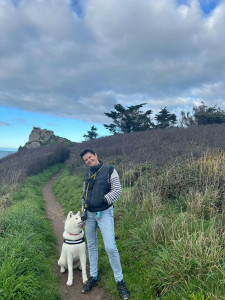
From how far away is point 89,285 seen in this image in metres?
3.67

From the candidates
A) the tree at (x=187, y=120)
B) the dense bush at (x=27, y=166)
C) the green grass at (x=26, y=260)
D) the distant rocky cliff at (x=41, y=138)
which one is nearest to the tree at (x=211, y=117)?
the tree at (x=187, y=120)

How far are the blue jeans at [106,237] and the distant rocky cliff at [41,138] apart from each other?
3063cm

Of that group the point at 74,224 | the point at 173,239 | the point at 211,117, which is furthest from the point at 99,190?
the point at 211,117

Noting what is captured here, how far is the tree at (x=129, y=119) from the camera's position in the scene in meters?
29.7

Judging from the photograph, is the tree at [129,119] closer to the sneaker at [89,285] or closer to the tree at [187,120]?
the tree at [187,120]

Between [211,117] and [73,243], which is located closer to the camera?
[73,243]

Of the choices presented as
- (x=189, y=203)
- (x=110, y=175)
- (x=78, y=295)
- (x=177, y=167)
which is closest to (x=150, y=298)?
(x=78, y=295)

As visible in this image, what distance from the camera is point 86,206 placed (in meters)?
3.53

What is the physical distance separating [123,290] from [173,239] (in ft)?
3.71

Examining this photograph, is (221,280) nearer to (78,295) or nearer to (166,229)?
(166,229)

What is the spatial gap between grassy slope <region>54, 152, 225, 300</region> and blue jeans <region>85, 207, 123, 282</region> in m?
0.37

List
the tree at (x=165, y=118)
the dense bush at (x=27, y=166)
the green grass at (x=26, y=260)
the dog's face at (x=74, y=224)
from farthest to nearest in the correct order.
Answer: the tree at (x=165, y=118), the dense bush at (x=27, y=166), the dog's face at (x=74, y=224), the green grass at (x=26, y=260)

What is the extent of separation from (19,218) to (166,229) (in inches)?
145

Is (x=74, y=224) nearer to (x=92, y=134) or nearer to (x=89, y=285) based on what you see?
(x=89, y=285)
